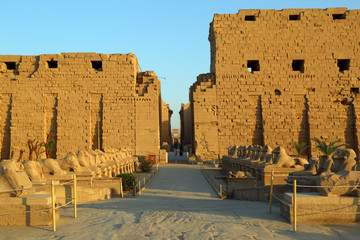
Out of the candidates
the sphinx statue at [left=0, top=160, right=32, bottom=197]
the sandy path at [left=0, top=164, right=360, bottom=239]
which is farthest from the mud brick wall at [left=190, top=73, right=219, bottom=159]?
the sphinx statue at [left=0, top=160, right=32, bottom=197]

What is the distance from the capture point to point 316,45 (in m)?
24.7

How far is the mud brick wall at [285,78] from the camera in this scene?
2394 centimetres

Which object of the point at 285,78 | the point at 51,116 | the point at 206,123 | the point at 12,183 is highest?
the point at 285,78

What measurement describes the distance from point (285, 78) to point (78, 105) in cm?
1572

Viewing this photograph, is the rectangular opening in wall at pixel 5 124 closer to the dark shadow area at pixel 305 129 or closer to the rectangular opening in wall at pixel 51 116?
the rectangular opening in wall at pixel 51 116

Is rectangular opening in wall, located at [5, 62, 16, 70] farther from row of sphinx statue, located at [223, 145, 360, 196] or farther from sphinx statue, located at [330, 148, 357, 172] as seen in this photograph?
sphinx statue, located at [330, 148, 357, 172]

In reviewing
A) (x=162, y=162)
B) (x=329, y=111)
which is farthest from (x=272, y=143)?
(x=162, y=162)

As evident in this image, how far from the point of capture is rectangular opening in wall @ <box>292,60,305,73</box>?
24.9 meters

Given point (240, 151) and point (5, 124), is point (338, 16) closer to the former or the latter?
point (240, 151)

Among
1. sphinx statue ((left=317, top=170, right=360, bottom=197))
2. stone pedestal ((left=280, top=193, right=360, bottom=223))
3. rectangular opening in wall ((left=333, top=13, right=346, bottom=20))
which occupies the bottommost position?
stone pedestal ((left=280, top=193, right=360, bottom=223))

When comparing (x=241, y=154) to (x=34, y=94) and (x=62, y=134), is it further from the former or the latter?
(x=34, y=94)

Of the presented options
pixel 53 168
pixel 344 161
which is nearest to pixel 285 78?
pixel 344 161

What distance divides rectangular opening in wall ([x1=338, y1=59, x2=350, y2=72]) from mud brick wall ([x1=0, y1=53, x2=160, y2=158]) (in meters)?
14.8

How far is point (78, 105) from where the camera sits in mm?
24375
